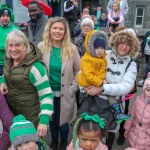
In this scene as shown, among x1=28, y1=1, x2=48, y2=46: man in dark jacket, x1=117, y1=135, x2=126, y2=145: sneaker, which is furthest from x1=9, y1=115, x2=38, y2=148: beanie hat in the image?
x1=28, y1=1, x2=48, y2=46: man in dark jacket

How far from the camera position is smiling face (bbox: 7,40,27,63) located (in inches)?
96.7

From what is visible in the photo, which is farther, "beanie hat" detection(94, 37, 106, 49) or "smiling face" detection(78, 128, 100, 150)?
"beanie hat" detection(94, 37, 106, 49)

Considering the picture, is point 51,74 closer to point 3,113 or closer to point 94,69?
point 94,69

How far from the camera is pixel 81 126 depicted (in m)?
2.30

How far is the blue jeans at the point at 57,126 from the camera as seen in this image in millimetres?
3262

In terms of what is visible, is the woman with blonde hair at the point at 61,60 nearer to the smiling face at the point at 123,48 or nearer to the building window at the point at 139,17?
the smiling face at the point at 123,48

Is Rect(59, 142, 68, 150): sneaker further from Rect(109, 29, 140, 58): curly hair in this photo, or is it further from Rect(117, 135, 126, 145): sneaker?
Rect(109, 29, 140, 58): curly hair

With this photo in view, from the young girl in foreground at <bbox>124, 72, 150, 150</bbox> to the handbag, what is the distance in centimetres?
27

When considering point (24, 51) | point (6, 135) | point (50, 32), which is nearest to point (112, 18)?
point (50, 32)

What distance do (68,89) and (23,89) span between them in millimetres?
748

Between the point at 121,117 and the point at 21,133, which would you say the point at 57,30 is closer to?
the point at 121,117

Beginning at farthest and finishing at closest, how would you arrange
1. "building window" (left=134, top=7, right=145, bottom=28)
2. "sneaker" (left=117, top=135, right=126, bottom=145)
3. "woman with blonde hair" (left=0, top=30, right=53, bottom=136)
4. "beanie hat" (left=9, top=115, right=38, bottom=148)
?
1. "building window" (left=134, top=7, right=145, bottom=28)
2. "sneaker" (left=117, top=135, right=126, bottom=145)
3. "woman with blonde hair" (left=0, top=30, right=53, bottom=136)
4. "beanie hat" (left=9, top=115, right=38, bottom=148)

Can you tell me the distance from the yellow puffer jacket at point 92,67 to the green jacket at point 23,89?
1.70ft

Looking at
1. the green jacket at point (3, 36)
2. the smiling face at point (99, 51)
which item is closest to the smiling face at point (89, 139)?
the smiling face at point (99, 51)
